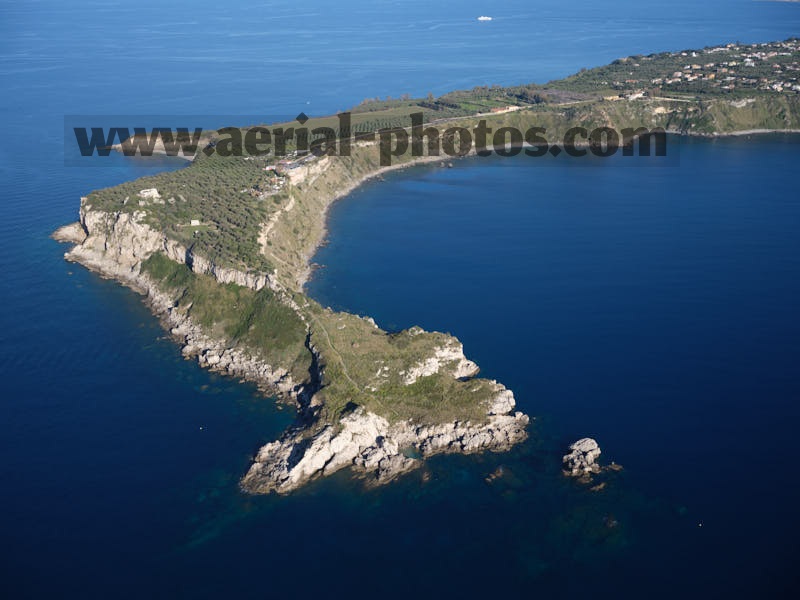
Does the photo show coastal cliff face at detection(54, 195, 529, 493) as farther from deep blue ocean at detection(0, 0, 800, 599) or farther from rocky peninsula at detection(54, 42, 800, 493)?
deep blue ocean at detection(0, 0, 800, 599)

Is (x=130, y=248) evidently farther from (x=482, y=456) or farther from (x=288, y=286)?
(x=482, y=456)

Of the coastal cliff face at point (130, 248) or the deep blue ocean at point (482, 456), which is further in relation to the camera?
the coastal cliff face at point (130, 248)

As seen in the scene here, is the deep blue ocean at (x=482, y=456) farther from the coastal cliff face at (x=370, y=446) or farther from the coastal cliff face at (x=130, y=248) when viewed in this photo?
the coastal cliff face at (x=130, y=248)

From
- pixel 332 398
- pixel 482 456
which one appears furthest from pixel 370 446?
pixel 482 456

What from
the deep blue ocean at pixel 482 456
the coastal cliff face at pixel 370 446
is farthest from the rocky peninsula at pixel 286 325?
the deep blue ocean at pixel 482 456

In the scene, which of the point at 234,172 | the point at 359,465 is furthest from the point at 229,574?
the point at 234,172

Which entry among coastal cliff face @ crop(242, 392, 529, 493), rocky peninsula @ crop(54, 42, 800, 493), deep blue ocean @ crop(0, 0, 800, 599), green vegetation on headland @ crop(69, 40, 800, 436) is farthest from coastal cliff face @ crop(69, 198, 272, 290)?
coastal cliff face @ crop(242, 392, 529, 493)

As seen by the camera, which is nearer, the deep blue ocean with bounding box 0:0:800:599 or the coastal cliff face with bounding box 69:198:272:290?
the deep blue ocean with bounding box 0:0:800:599

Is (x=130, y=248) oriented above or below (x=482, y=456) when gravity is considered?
above

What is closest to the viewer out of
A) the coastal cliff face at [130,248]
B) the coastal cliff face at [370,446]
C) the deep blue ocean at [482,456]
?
the deep blue ocean at [482,456]

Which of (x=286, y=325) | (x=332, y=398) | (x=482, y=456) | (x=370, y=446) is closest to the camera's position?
(x=482, y=456)

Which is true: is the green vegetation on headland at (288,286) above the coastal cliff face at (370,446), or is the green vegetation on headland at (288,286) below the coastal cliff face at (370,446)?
above
